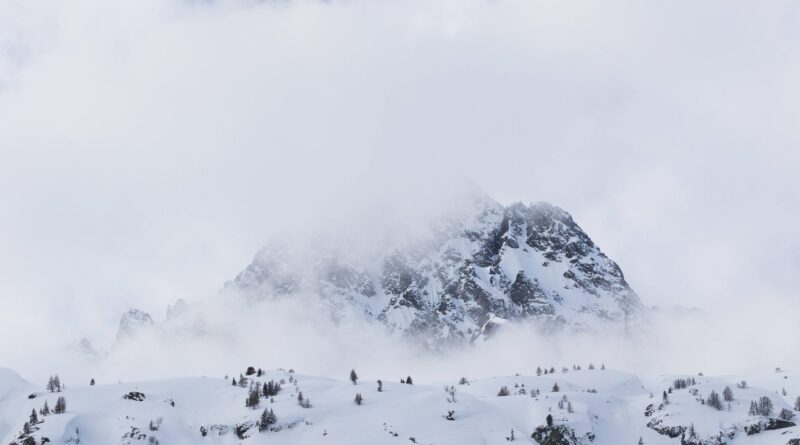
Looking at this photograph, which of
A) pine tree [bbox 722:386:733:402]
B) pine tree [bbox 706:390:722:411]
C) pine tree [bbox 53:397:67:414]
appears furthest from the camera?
pine tree [bbox 722:386:733:402]

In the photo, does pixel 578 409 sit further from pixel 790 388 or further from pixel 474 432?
pixel 790 388

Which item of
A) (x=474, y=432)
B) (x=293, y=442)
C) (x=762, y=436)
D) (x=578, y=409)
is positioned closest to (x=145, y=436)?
(x=293, y=442)

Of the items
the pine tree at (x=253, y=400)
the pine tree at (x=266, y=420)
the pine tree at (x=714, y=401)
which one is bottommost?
the pine tree at (x=266, y=420)

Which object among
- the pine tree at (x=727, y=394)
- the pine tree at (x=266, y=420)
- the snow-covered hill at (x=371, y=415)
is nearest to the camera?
the snow-covered hill at (x=371, y=415)

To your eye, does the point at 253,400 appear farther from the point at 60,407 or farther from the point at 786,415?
the point at 786,415

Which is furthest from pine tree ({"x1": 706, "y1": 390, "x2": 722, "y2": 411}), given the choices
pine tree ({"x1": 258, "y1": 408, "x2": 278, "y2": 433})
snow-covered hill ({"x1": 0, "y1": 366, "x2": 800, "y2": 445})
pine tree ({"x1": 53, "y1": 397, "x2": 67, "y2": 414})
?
pine tree ({"x1": 53, "y1": 397, "x2": 67, "y2": 414})

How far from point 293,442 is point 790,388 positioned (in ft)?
243

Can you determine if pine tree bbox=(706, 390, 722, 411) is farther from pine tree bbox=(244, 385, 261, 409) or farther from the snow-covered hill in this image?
pine tree bbox=(244, 385, 261, 409)

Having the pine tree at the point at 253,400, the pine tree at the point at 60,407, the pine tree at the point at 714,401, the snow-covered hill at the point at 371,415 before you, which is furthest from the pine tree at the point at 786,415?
the pine tree at the point at 60,407

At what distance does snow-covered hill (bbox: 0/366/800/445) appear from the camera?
98.1m

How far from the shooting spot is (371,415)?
103m

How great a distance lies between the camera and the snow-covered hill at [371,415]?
3861 inches

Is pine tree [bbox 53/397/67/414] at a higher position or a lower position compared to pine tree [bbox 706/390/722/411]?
lower

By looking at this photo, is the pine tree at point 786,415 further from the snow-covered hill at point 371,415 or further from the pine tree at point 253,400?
the pine tree at point 253,400
